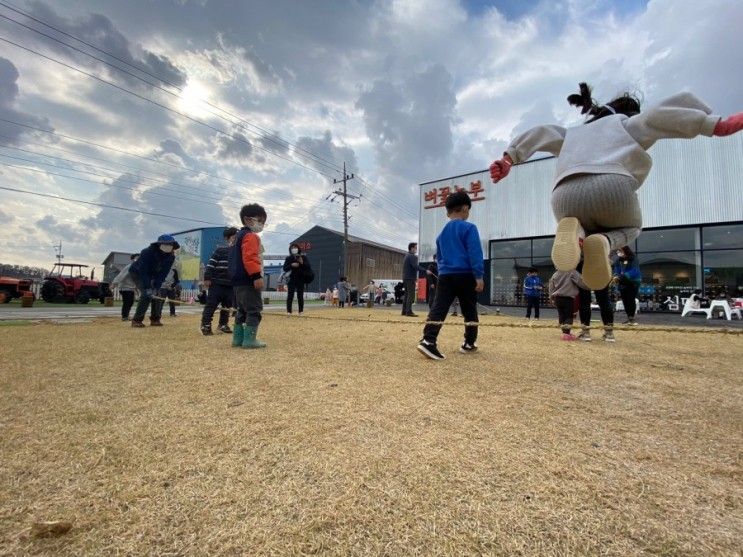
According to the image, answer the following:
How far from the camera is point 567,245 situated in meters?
2.41

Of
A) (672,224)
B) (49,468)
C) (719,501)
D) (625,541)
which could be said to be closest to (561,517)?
(625,541)

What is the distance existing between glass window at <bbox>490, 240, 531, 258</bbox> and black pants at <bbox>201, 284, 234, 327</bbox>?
1568 centimetres

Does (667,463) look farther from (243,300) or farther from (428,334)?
(243,300)

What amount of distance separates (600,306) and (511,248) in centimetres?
1407

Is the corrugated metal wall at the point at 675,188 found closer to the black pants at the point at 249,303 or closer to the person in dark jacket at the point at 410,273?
the person in dark jacket at the point at 410,273

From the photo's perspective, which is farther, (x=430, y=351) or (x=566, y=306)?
(x=566, y=306)

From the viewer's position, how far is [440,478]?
1129 mm

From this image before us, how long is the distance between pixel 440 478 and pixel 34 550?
102cm

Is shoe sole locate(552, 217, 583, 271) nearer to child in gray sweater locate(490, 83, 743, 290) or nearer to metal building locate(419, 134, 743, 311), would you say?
child in gray sweater locate(490, 83, 743, 290)

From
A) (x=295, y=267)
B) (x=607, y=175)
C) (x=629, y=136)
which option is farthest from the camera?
A: (x=295, y=267)

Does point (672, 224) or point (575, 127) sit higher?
point (672, 224)

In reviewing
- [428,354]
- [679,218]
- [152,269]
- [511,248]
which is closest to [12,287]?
[152,269]

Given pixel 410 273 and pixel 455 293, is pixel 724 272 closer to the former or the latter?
pixel 410 273

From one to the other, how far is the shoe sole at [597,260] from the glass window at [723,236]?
1615 centimetres
